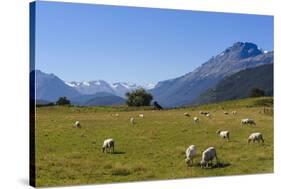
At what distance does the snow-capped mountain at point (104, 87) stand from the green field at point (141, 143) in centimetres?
49

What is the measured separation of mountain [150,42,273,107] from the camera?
53.3 ft

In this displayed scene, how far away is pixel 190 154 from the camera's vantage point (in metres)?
16.2

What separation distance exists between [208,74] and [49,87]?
171 inches

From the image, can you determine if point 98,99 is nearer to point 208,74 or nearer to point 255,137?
point 208,74

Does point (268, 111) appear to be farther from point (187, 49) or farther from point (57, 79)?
point (57, 79)

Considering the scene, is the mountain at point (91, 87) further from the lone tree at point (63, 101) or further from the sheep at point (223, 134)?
the sheep at point (223, 134)

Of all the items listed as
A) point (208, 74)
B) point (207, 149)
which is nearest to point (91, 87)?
point (208, 74)

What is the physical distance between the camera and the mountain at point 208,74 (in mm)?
16250

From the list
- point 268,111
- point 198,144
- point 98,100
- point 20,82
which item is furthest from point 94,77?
point 268,111

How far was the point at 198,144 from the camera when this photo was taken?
16.7 metres

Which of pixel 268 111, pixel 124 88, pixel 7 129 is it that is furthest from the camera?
pixel 268 111

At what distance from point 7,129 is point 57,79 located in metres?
1.55

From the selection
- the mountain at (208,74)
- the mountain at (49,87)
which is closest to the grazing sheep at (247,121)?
the mountain at (208,74)

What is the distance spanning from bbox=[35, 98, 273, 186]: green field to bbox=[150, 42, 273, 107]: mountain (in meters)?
0.34
